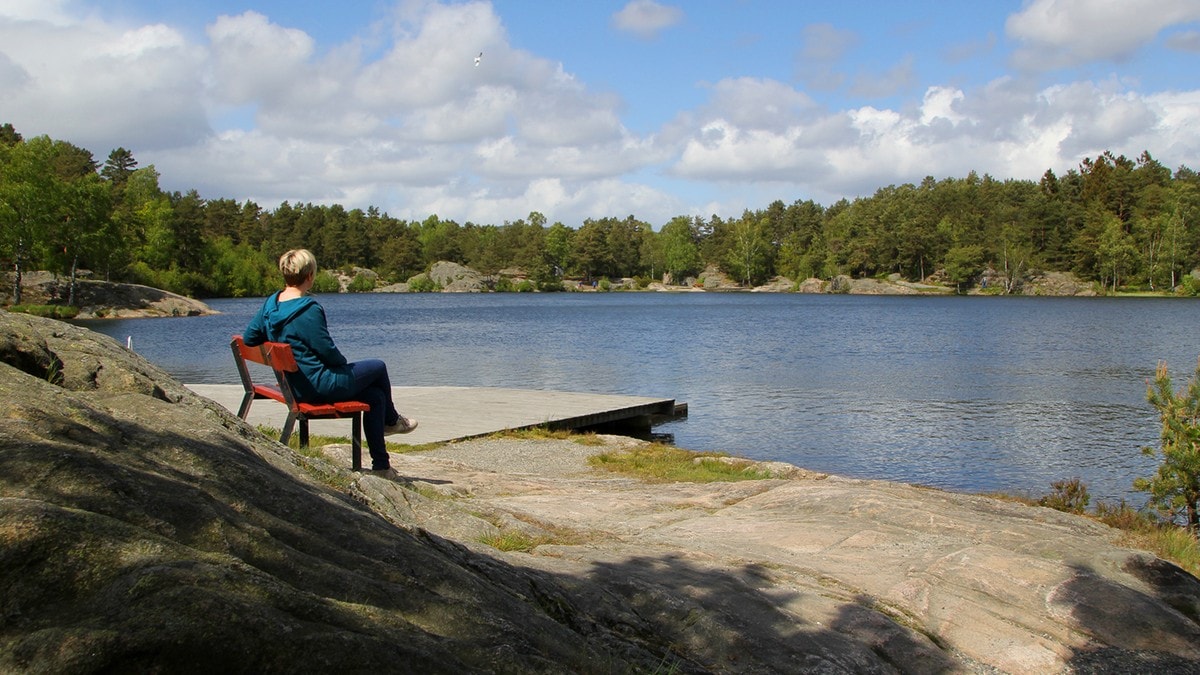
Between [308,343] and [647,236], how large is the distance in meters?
173

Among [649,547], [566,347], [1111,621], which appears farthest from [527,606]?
[566,347]

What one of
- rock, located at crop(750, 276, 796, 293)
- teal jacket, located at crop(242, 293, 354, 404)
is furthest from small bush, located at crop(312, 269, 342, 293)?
teal jacket, located at crop(242, 293, 354, 404)

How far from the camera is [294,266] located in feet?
22.5

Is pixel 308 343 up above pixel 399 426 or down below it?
above

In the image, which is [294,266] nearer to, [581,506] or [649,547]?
[581,506]

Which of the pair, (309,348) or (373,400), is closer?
(309,348)

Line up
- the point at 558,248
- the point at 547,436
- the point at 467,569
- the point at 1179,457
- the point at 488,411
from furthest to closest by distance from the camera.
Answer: the point at 558,248, the point at 488,411, the point at 547,436, the point at 1179,457, the point at 467,569

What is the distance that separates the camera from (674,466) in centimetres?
1147

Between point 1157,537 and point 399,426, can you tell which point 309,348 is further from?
point 1157,537

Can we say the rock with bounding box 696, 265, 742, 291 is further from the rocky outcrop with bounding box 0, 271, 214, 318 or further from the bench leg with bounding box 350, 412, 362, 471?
the bench leg with bounding box 350, 412, 362, 471

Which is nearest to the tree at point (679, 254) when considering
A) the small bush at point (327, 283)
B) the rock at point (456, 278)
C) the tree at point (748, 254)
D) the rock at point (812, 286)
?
the tree at point (748, 254)

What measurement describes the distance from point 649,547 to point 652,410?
1242 centimetres

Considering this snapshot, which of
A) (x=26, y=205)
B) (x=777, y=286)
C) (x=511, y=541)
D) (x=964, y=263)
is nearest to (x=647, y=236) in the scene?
(x=777, y=286)

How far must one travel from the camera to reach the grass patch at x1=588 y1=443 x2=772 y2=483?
10.7 meters
